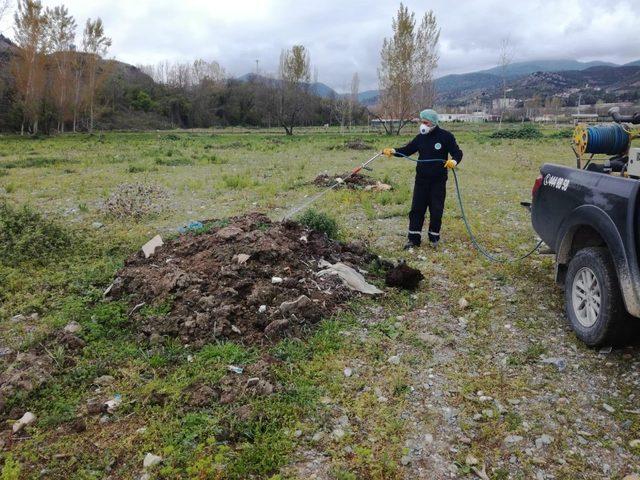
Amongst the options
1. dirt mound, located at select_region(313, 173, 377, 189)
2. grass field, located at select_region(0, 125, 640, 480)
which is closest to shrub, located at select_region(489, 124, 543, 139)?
dirt mound, located at select_region(313, 173, 377, 189)

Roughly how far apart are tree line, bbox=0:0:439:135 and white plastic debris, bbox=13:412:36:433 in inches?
1588

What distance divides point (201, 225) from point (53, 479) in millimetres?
5064

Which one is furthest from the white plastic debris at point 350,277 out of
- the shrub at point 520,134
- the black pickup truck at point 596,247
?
the shrub at point 520,134

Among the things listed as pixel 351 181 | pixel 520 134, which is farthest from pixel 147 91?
pixel 351 181

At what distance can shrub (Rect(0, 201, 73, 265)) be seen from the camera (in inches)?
256

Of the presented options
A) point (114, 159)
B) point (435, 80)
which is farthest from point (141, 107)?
point (114, 159)

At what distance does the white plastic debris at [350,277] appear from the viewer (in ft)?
17.3

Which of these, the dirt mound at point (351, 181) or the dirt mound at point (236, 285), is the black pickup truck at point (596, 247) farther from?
the dirt mound at point (351, 181)

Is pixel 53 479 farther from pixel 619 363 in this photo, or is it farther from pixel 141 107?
pixel 141 107

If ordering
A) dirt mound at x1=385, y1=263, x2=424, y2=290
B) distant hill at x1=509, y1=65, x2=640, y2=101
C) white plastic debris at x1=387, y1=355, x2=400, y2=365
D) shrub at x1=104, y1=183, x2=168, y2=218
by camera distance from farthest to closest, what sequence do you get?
distant hill at x1=509, y1=65, x2=640, y2=101 → shrub at x1=104, y1=183, x2=168, y2=218 → dirt mound at x1=385, y1=263, x2=424, y2=290 → white plastic debris at x1=387, y1=355, x2=400, y2=365

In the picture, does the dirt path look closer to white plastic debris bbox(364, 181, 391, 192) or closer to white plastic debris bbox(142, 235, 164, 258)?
white plastic debris bbox(142, 235, 164, 258)

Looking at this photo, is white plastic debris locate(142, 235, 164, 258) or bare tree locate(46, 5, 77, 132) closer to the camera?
white plastic debris locate(142, 235, 164, 258)

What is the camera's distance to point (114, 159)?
19.3 m

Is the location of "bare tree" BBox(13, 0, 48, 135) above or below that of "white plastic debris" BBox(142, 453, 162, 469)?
above
